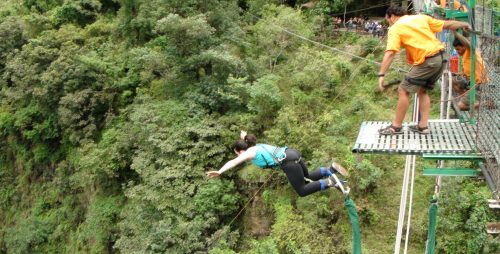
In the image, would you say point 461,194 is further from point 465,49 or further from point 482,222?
point 465,49

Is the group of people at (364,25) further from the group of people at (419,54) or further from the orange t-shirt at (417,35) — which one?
the orange t-shirt at (417,35)

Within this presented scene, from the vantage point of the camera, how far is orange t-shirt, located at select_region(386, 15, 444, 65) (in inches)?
189

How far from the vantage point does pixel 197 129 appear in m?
12.3

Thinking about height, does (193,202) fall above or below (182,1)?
below

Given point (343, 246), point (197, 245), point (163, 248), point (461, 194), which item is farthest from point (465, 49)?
point (163, 248)

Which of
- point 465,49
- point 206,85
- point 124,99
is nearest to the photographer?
point 465,49

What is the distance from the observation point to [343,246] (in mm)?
8938

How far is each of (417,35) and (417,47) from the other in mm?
117

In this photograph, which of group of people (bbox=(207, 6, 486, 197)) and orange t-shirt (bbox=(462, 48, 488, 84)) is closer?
group of people (bbox=(207, 6, 486, 197))

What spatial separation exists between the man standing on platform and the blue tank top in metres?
1.68

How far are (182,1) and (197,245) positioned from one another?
22.2 feet

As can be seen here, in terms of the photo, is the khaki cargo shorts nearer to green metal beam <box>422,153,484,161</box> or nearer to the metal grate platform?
the metal grate platform

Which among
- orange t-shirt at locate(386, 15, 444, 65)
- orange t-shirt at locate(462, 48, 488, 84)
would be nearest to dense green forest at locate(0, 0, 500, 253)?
orange t-shirt at locate(462, 48, 488, 84)

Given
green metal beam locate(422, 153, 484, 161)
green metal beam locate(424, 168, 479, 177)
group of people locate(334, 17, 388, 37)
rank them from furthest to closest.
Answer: group of people locate(334, 17, 388, 37), green metal beam locate(424, 168, 479, 177), green metal beam locate(422, 153, 484, 161)
